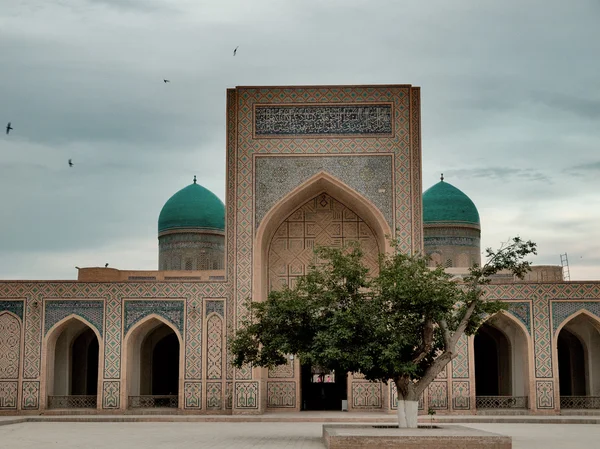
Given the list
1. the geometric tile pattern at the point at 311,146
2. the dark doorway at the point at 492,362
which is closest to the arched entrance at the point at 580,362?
the dark doorway at the point at 492,362

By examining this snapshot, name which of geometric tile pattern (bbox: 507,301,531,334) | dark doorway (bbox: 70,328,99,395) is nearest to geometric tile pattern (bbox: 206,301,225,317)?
dark doorway (bbox: 70,328,99,395)

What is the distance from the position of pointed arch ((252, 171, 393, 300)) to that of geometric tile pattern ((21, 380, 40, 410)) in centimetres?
462

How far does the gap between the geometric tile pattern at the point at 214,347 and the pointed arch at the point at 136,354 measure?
52 centimetres

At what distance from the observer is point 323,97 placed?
18.7 metres

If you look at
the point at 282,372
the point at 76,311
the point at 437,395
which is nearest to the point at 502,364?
the point at 437,395

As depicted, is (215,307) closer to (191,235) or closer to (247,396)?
(247,396)

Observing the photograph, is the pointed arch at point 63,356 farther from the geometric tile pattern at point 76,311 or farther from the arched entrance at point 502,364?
the arched entrance at point 502,364

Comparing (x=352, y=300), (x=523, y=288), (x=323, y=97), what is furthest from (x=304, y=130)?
(x=352, y=300)

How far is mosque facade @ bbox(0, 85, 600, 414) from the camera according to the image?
58.8ft

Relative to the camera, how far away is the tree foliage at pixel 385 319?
12.1 metres

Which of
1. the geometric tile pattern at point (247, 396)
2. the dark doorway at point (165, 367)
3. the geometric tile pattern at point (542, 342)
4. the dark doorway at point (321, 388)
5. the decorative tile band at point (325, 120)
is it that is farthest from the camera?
the dark doorway at point (165, 367)

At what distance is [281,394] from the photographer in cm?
1833

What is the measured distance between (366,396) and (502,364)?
4.04 meters

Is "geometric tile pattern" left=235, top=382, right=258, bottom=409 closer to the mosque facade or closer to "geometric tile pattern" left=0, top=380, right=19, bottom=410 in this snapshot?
the mosque facade
